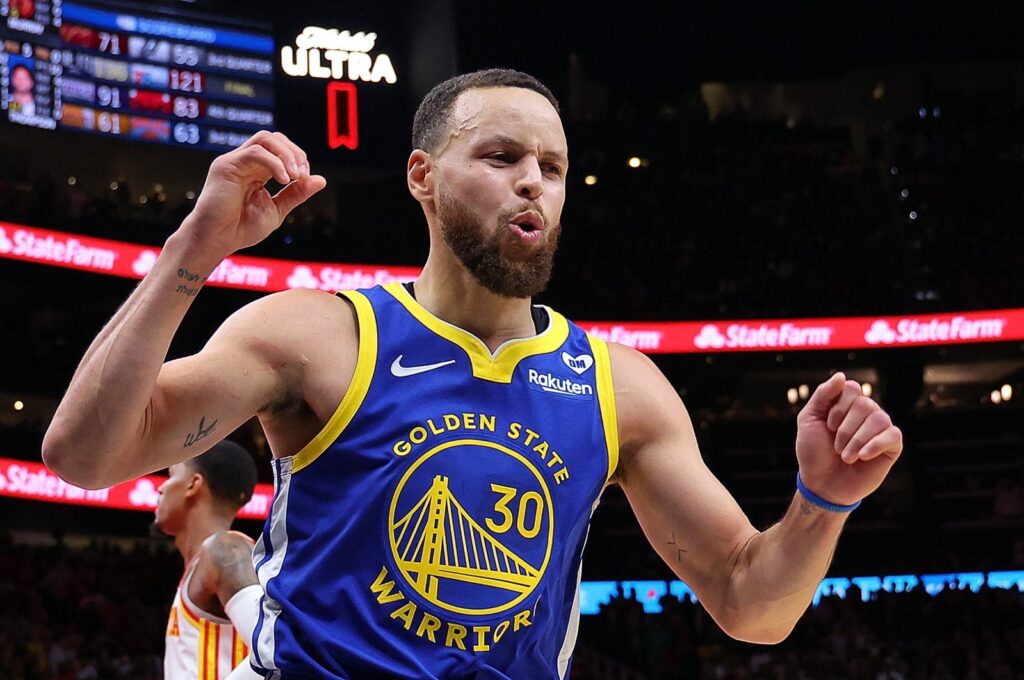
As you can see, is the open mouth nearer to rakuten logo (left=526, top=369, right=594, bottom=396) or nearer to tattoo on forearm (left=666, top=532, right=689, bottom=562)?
rakuten logo (left=526, top=369, right=594, bottom=396)

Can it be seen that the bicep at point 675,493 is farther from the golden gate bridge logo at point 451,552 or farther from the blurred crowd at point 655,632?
the blurred crowd at point 655,632

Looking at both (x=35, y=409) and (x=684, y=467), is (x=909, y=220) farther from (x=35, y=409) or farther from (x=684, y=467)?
(x=684, y=467)

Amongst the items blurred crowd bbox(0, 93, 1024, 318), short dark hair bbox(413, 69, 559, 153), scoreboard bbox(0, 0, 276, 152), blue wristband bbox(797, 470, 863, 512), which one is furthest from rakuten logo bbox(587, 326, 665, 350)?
blue wristband bbox(797, 470, 863, 512)

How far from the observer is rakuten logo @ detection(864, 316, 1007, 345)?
17.5 metres

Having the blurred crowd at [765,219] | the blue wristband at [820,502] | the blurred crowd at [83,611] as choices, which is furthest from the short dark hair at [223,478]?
the blurred crowd at [765,219]

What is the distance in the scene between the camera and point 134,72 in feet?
50.1

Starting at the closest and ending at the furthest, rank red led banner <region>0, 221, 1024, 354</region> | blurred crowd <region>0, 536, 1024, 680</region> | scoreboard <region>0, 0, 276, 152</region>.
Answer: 1. blurred crowd <region>0, 536, 1024, 680</region>
2. scoreboard <region>0, 0, 276, 152</region>
3. red led banner <region>0, 221, 1024, 354</region>

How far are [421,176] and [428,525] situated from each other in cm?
78

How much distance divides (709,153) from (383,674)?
1997 centimetres

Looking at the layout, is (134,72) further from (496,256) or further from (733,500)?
(733,500)

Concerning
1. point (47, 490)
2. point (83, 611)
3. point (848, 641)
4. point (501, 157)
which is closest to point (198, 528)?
point (501, 157)

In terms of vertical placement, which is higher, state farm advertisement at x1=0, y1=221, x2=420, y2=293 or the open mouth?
state farm advertisement at x1=0, y1=221, x2=420, y2=293

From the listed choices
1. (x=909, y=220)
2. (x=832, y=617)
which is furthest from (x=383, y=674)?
(x=909, y=220)

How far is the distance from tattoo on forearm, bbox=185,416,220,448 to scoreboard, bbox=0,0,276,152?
42.6ft
